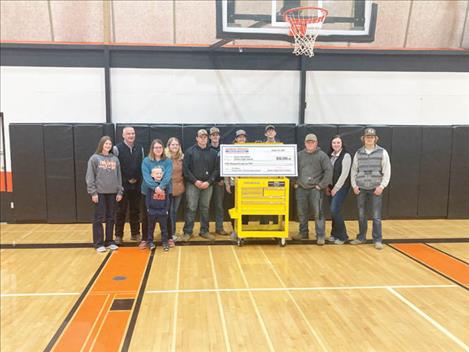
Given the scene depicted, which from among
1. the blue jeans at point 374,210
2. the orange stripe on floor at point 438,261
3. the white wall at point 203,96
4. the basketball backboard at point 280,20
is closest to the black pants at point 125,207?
the white wall at point 203,96

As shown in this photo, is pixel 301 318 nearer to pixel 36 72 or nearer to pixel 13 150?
pixel 13 150

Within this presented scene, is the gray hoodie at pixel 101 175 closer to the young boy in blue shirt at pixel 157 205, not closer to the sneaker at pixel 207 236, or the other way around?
the young boy in blue shirt at pixel 157 205

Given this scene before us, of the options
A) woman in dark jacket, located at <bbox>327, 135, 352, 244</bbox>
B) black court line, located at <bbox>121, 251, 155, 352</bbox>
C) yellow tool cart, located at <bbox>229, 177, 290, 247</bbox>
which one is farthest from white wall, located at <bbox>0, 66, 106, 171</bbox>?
woman in dark jacket, located at <bbox>327, 135, 352, 244</bbox>

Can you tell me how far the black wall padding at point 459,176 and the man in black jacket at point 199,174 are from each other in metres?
5.23

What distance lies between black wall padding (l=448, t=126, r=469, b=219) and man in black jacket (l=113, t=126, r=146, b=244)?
6.49 m

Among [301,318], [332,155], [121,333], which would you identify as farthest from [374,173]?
[121,333]

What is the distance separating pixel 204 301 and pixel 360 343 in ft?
5.58

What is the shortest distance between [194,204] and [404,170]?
464 centimetres

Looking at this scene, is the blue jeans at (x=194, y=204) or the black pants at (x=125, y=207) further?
the blue jeans at (x=194, y=204)

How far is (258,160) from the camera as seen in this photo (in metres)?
6.68

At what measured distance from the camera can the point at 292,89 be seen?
8992mm

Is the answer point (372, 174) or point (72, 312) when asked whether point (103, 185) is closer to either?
point (72, 312)

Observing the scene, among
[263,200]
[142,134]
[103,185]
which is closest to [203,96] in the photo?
[142,134]

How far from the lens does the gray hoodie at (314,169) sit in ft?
21.6
